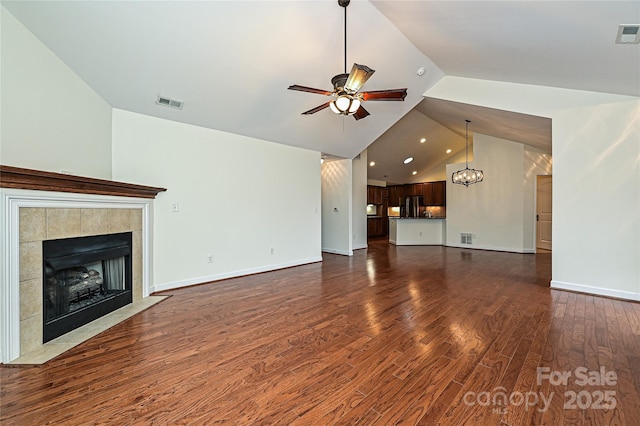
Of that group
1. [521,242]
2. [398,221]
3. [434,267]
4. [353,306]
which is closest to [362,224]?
[398,221]

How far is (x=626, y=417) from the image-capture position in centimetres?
160

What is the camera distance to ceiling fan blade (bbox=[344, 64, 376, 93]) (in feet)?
8.70

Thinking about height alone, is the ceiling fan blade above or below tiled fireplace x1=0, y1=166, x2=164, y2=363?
above

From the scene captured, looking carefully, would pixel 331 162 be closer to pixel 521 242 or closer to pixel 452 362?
pixel 521 242

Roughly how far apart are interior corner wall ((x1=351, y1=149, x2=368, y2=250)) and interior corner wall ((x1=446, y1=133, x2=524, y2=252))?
283 centimetres

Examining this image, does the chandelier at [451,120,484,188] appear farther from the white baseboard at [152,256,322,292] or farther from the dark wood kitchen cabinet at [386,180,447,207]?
the white baseboard at [152,256,322,292]

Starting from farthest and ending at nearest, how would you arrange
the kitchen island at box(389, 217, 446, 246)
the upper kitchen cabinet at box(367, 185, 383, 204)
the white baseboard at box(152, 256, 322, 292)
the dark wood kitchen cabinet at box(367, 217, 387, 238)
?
the dark wood kitchen cabinet at box(367, 217, 387, 238) < the upper kitchen cabinet at box(367, 185, 383, 204) < the kitchen island at box(389, 217, 446, 246) < the white baseboard at box(152, 256, 322, 292)

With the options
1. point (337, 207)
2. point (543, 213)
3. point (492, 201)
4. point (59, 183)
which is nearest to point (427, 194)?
point (492, 201)

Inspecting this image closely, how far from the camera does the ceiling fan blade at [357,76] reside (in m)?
2.65

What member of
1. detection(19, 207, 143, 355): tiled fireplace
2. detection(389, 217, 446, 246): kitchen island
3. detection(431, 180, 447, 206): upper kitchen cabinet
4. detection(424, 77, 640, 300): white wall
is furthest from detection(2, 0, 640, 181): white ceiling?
detection(431, 180, 447, 206): upper kitchen cabinet

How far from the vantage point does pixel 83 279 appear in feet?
10.1

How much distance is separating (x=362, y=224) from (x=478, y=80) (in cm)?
518

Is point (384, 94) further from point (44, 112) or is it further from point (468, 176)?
point (468, 176)

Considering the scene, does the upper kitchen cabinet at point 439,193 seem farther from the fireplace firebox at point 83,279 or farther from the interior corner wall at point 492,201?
the fireplace firebox at point 83,279
